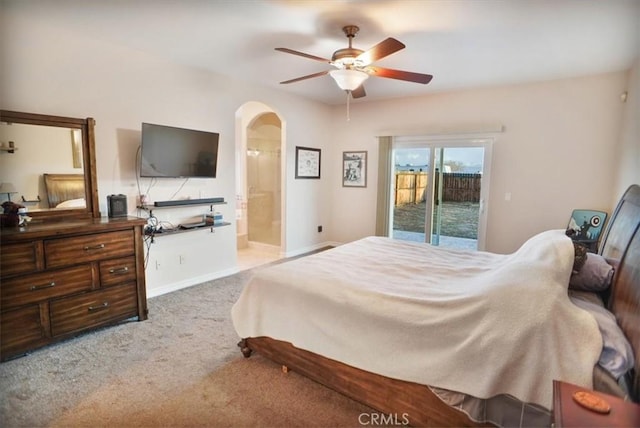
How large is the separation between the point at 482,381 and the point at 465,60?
10.8ft

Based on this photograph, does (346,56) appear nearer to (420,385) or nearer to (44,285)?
(420,385)

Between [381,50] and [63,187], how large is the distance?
3.06m

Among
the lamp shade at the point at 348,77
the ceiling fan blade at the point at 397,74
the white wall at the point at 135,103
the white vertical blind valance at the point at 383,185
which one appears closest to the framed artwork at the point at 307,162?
the white wall at the point at 135,103

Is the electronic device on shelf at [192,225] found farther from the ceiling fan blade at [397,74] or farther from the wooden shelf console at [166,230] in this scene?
the ceiling fan blade at [397,74]

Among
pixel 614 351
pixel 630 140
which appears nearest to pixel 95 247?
pixel 614 351

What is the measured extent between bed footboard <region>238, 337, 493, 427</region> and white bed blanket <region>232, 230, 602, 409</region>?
0.25ft

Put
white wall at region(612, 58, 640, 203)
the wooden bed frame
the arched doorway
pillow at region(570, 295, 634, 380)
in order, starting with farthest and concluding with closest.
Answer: the arched doorway
white wall at region(612, 58, 640, 203)
the wooden bed frame
pillow at region(570, 295, 634, 380)

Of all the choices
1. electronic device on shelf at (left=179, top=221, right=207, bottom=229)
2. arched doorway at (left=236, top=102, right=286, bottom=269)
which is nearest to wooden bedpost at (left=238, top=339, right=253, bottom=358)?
electronic device on shelf at (left=179, top=221, right=207, bottom=229)

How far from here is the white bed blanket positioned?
5.00 feet

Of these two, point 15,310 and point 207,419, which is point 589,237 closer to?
point 207,419

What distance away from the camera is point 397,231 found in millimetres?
5902

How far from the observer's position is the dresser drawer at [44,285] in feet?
7.86

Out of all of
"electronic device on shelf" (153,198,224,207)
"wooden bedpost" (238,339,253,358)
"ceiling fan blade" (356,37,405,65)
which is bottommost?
"wooden bedpost" (238,339,253,358)

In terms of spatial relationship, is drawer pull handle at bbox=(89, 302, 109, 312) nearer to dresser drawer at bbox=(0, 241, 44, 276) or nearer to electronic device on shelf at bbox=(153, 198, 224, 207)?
dresser drawer at bbox=(0, 241, 44, 276)
